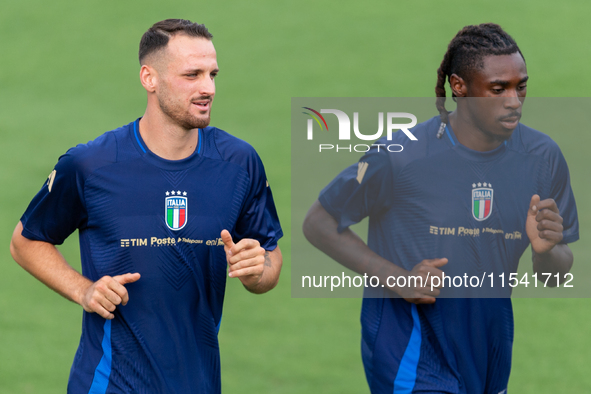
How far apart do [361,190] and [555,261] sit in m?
0.85

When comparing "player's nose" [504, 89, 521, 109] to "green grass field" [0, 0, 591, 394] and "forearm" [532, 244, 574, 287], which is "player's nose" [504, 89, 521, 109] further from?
"green grass field" [0, 0, 591, 394]

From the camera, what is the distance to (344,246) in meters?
3.84

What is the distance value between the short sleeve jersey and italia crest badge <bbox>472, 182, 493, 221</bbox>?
96 cm

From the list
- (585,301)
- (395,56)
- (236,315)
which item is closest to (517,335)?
(585,301)

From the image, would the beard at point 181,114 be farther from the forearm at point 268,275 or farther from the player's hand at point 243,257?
the forearm at point 268,275

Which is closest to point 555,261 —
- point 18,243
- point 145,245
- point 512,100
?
point 512,100

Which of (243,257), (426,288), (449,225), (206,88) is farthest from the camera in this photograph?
(449,225)

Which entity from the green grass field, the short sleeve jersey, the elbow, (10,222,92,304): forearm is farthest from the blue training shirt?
the green grass field

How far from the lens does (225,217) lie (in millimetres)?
3654

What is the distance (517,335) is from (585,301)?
1.13 m

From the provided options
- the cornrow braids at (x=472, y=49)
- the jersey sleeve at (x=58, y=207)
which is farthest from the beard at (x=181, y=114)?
the cornrow braids at (x=472, y=49)

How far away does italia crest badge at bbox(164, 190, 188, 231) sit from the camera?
3.60m

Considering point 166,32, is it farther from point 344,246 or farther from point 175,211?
point 344,246

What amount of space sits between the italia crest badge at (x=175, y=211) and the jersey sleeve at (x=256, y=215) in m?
0.25
